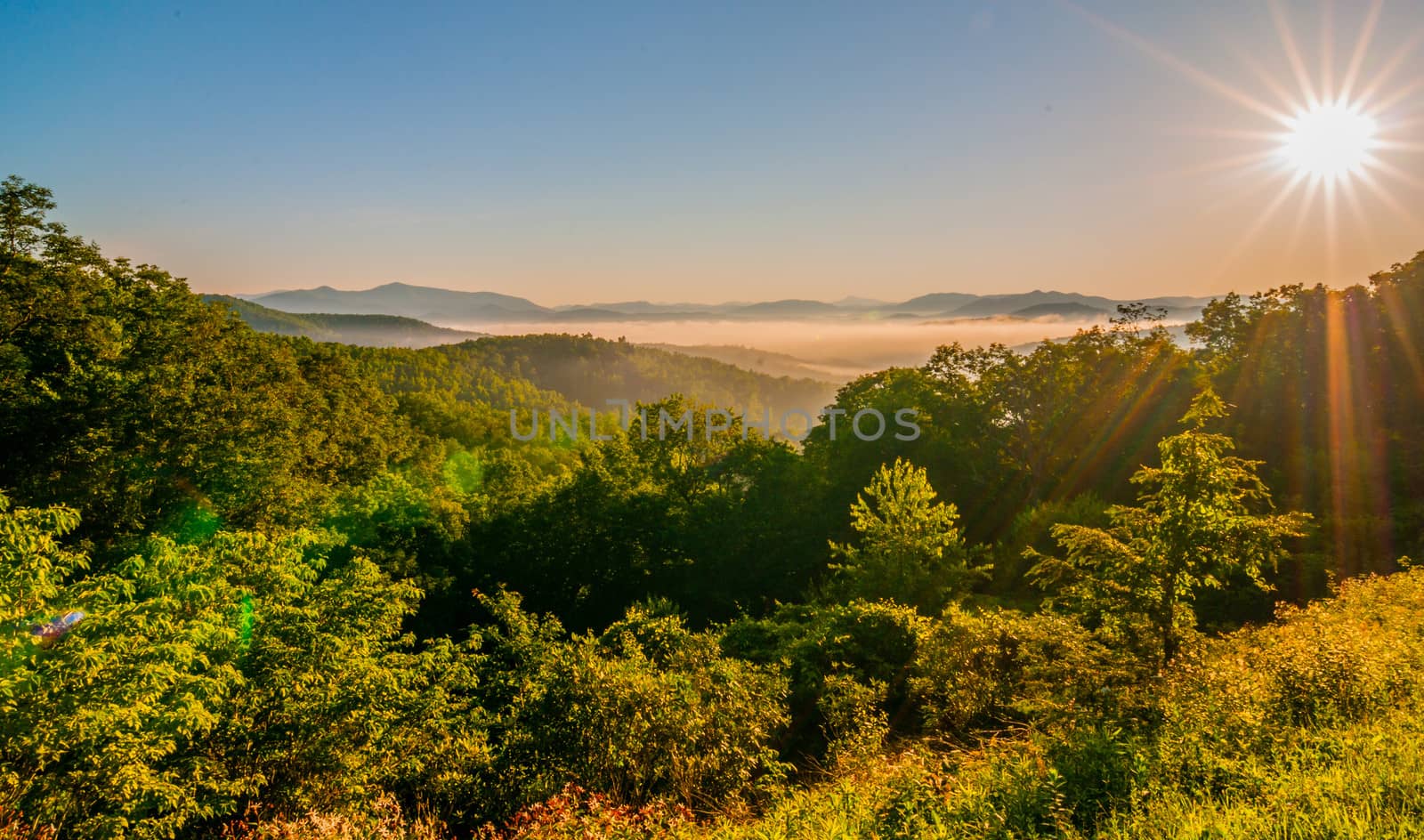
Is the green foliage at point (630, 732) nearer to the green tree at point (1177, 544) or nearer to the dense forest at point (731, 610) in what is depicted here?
the dense forest at point (731, 610)

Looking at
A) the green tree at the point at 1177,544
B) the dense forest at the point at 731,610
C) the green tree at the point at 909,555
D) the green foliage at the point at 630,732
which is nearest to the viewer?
the dense forest at the point at 731,610

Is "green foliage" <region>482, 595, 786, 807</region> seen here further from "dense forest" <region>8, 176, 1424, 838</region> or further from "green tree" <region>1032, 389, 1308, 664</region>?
"green tree" <region>1032, 389, 1308, 664</region>

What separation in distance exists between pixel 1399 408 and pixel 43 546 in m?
42.0

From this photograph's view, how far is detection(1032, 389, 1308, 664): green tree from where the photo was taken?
30.6 ft

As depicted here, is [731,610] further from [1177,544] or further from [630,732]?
[1177,544]

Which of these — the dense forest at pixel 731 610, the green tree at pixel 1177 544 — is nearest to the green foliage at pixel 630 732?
the dense forest at pixel 731 610

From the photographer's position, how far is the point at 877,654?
16578 mm

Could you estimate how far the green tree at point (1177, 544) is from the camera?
932cm

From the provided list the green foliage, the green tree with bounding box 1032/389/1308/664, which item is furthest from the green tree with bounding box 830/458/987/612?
the green tree with bounding box 1032/389/1308/664

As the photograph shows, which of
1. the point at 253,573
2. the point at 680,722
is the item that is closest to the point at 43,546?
the point at 253,573

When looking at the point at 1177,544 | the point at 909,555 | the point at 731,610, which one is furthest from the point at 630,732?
the point at 731,610

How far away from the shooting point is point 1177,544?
951 cm

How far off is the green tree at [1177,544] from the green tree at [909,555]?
1023 cm

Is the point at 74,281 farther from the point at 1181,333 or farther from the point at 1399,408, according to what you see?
the point at 1181,333
